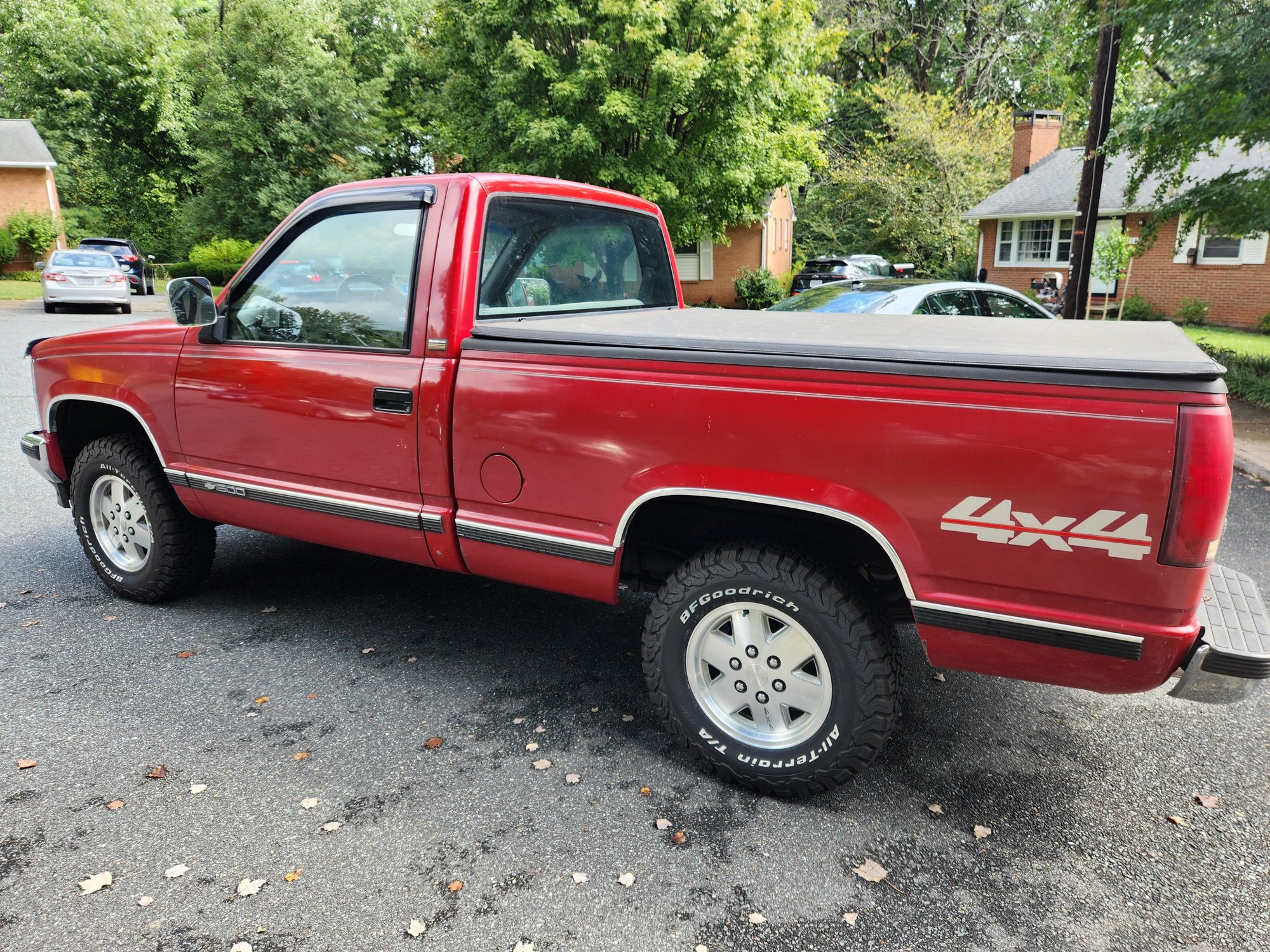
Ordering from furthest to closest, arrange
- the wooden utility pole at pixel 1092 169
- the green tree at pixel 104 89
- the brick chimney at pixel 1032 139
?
the green tree at pixel 104 89, the brick chimney at pixel 1032 139, the wooden utility pole at pixel 1092 169

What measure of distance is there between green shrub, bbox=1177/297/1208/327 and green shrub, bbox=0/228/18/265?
117ft

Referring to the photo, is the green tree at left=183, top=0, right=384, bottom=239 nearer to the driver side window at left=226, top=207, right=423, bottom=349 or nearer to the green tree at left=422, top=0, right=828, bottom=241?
the green tree at left=422, top=0, right=828, bottom=241

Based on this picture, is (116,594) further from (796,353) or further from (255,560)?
(796,353)

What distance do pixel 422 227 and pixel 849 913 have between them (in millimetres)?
2795

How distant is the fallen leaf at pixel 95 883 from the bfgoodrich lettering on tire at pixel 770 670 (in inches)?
69.7

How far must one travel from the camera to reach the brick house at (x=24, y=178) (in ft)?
103

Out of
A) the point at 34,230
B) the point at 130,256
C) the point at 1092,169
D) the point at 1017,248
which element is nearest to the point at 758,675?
the point at 1092,169

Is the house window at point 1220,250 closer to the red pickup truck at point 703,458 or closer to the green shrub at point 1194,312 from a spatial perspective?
the green shrub at point 1194,312

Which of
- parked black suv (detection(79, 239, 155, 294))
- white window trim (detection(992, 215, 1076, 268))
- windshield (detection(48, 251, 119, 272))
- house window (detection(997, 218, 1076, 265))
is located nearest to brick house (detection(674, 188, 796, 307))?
white window trim (detection(992, 215, 1076, 268))

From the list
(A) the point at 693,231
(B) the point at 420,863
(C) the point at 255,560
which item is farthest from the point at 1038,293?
(B) the point at 420,863

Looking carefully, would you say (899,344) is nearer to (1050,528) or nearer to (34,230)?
(1050,528)

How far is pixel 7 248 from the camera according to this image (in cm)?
2981

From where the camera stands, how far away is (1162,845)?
2.84 m

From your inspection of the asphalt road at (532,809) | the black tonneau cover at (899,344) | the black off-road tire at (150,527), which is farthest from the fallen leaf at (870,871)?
the black off-road tire at (150,527)
